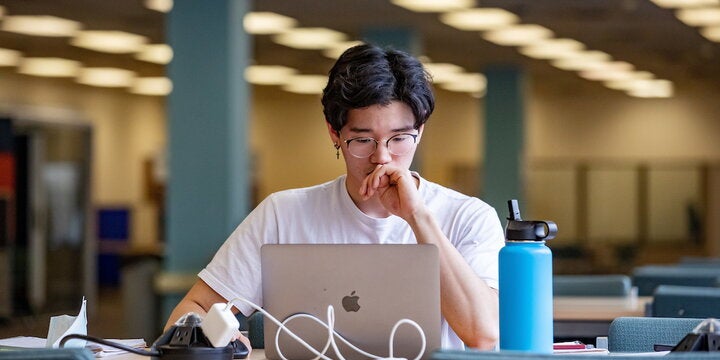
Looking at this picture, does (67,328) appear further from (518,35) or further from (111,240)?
(111,240)

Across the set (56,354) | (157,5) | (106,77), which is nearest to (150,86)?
(106,77)

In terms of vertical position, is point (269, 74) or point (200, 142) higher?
point (269, 74)

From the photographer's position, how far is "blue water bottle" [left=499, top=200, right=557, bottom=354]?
2.25 meters

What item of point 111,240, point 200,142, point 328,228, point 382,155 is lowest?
point 111,240

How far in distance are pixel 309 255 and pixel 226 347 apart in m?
0.25

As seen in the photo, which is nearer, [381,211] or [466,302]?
[466,302]

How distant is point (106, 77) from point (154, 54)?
102 inches

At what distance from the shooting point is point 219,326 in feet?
7.66

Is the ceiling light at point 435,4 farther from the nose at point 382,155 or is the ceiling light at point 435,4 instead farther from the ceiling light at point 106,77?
the nose at point 382,155

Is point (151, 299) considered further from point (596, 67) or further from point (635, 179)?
point (635, 179)

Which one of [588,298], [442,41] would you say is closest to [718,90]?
[442,41]

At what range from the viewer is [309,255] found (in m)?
2.35

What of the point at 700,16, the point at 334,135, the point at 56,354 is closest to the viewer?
the point at 56,354

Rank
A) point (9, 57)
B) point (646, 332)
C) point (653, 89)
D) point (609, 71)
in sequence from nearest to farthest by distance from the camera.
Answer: point (646, 332)
point (9, 57)
point (609, 71)
point (653, 89)
